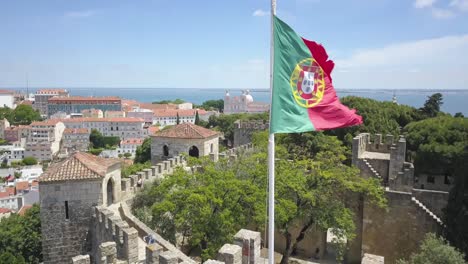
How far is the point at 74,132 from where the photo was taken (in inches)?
4715

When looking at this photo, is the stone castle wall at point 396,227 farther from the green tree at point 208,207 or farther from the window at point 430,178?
the window at point 430,178

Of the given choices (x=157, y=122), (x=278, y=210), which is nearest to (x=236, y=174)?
(x=278, y=210)

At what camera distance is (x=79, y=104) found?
16638 cm

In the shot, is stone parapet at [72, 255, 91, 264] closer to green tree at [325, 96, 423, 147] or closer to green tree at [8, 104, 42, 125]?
green tree at [325, 96, 423, 147]

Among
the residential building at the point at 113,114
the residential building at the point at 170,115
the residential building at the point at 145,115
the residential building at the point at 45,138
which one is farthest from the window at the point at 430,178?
the residential building at the point at 113,114

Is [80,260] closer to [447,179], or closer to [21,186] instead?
[447,179]

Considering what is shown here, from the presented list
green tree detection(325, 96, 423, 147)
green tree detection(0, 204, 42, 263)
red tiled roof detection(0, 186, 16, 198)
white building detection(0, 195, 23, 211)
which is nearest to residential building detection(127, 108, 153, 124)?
red tiled roof detection(0, 186, 16, 198)

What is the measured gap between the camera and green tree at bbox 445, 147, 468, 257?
14.5 meters

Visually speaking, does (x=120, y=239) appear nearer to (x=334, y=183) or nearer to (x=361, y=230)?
(x=334, y=183)

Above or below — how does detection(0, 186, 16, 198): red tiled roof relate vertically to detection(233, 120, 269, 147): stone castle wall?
below

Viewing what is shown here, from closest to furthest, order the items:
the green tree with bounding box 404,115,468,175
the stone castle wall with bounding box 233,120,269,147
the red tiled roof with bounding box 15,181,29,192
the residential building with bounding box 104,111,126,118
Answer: the green tree with bounding box 404,115,468,175 → the stone castle wall with bounding box 233,120,269,147 → the red tiled roof with bounding box 15,181,29,192 → the residential building with bounding box 104,111,126,118

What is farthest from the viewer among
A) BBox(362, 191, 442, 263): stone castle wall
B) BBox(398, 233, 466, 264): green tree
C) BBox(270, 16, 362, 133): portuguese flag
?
BBox(362, 191, 442, 263): stone castle wall

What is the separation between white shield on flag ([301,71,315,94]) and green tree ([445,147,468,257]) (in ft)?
40.3

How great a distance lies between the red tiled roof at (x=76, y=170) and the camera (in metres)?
13.8
